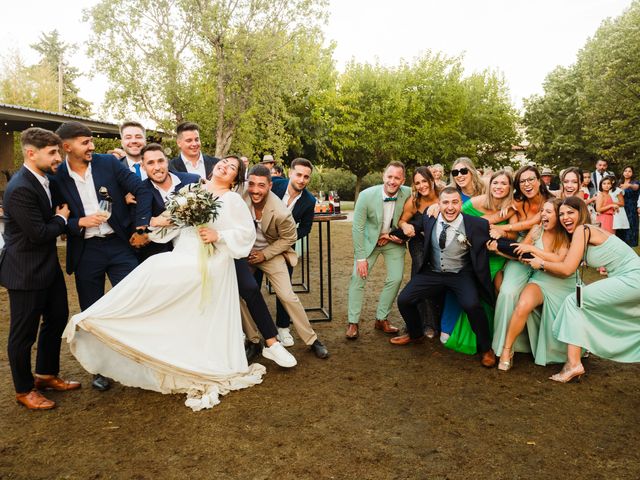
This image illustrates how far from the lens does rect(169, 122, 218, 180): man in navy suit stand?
5.76 meters

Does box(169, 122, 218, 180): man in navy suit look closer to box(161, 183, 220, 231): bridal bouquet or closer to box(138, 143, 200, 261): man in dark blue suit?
box(138, 143, 200, 261): man in dark blue suit

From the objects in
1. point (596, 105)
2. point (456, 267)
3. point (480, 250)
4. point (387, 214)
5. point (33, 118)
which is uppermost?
point (596, 105)

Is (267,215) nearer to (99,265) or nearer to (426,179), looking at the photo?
(99,265)

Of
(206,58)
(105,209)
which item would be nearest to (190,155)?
(105,209)

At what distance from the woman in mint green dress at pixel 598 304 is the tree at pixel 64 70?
47292 mm

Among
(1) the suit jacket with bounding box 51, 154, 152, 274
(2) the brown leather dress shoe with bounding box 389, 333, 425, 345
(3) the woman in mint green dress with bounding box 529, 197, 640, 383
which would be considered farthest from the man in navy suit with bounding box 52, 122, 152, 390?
(3) the woman in mint green dress with bounding box 529, 197, 640, 383

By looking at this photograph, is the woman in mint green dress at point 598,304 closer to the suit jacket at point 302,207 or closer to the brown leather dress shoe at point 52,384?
the suit jacket at point 302,207

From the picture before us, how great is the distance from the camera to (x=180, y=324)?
172 inches

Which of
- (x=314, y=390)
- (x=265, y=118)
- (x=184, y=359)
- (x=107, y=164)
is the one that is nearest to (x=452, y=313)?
(x=314, y=390)

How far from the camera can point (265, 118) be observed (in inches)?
857

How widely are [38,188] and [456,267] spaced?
4.10 metres

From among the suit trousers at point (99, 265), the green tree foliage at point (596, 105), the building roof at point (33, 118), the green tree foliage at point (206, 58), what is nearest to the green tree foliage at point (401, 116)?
the green tree foliage at point (596, 105)

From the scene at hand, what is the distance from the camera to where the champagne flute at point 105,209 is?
409 centimetres

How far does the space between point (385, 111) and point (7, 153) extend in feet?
75.1
